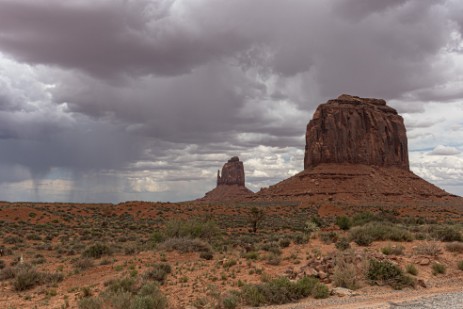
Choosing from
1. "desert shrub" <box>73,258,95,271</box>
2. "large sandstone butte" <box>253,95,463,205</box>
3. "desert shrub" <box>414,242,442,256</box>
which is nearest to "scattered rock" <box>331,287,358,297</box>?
"desert shrub" <box>414,242,442,256</box>

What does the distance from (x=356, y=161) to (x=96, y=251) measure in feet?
363

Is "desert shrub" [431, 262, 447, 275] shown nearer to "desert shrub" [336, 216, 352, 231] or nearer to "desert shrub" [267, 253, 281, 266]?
"desert shrub" [267, 253, 281, 266]

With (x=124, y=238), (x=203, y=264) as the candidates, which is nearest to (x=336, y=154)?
(x=124, y=238)

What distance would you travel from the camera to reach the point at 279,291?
11609 mm

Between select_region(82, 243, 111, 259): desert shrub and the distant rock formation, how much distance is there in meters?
108

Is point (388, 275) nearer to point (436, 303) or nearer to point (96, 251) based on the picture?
point (436, 303)

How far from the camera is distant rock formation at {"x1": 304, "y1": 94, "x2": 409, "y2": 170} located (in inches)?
4845

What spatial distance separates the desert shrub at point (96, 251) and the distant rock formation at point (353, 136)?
4264 inches

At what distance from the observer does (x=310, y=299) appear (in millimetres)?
11523

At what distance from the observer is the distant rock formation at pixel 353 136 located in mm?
123062

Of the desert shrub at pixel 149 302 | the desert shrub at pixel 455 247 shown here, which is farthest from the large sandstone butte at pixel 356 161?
the desert shrub at pixel 149 302

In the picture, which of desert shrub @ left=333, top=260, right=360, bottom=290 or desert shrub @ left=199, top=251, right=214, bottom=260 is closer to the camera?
desert shrub @ left=333, top=260, right=360, bottom=290

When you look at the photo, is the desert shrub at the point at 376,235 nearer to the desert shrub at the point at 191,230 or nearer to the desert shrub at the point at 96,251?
the desert shrub at the point at 191,230

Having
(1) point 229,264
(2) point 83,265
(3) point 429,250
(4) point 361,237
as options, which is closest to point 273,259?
(1) point 229,264
